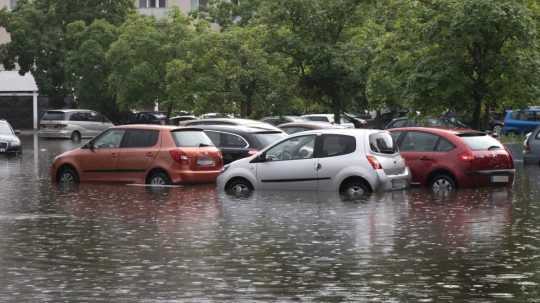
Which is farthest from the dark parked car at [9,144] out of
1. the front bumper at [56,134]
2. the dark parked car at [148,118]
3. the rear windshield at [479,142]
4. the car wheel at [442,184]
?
the dark parked car at [148,118]

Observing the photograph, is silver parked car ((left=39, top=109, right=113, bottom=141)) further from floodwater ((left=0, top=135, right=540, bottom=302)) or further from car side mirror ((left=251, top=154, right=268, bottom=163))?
car side mirror ((left=251, top=154, right=268, bottom=163))

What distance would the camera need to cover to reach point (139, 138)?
84.2 feet

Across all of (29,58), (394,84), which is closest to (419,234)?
(394,84)

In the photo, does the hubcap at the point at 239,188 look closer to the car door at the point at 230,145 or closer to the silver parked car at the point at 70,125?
the car door at the point at 230,145

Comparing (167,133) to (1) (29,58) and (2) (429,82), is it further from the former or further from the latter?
(1) (29,58)

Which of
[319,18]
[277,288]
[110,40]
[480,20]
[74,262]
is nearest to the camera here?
[277,288]

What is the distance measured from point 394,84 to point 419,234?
24.5 m

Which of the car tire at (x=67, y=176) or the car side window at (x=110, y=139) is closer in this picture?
the car side window at (x=110, y=139)

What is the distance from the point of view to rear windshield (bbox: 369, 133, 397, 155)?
2244 cm

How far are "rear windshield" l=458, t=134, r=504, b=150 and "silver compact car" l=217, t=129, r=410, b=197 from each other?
1.84 metres

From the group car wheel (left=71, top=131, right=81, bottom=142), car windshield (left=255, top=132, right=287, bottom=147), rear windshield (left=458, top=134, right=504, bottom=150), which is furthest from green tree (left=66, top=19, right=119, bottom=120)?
rear windshield (left=458, top=134, right=504, bottom=150)

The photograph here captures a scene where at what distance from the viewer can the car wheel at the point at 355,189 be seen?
2233cm

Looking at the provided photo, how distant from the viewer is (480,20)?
35750 millimetres

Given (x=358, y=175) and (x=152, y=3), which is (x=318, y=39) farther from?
(x=152, y=3)
